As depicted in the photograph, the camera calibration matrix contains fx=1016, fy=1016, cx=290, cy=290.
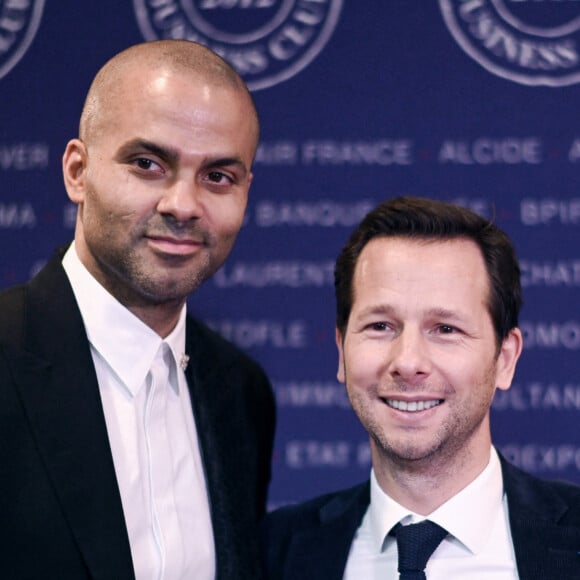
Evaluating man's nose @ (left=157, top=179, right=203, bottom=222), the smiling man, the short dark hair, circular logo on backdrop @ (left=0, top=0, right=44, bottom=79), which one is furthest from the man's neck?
circular logo on backdrop @ (left=0, top=0, right=44, bottom=79)

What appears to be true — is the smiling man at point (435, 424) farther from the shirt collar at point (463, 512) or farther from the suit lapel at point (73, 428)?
the suit lapel at point (73, 428)

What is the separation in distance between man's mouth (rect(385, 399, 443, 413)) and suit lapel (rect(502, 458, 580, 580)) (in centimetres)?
27

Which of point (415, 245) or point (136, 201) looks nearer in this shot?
point (136, 201)

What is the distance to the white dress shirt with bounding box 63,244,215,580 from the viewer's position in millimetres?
2188

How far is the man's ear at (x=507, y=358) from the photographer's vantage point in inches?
93.8

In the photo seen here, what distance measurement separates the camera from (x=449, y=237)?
2.38 m

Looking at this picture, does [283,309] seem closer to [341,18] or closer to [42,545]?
[341,18]

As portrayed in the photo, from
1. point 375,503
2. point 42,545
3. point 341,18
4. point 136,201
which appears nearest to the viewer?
point 42,545

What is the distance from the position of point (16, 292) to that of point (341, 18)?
138 centimetres

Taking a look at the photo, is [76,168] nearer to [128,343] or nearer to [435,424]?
[128,343]

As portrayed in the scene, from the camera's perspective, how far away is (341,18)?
307 cm

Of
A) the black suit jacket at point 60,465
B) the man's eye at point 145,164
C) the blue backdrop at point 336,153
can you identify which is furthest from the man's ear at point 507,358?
the man's eye at point 145,164

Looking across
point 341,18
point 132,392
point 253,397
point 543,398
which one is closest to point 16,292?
point 132,392

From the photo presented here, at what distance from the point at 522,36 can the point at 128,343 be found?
1550 mm
